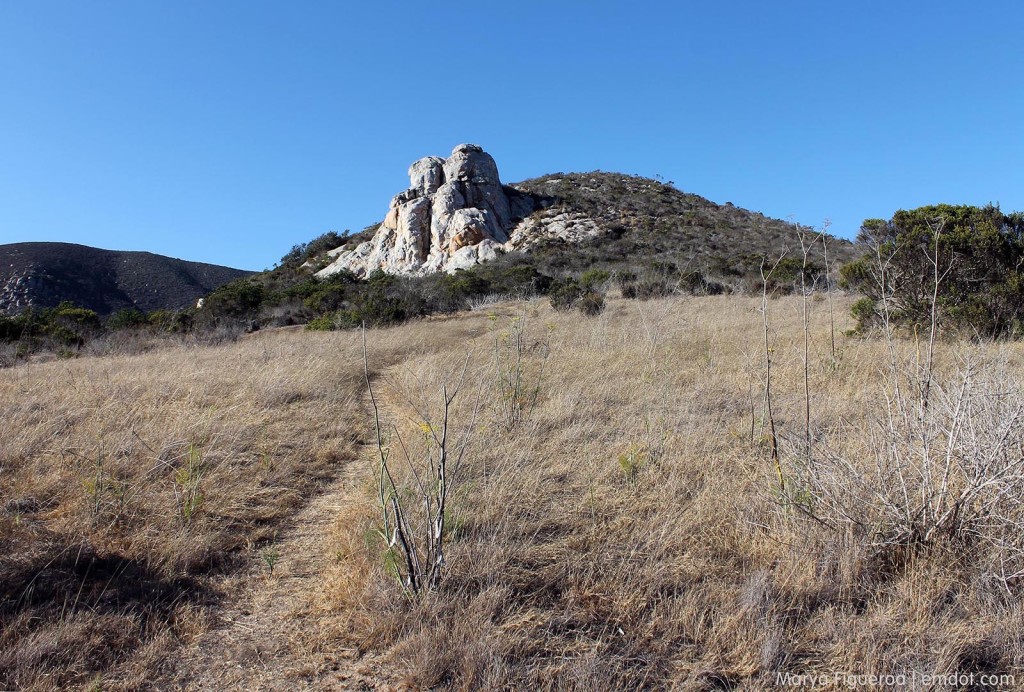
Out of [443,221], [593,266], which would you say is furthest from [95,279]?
[593,266]

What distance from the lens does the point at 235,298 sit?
60.2 ft

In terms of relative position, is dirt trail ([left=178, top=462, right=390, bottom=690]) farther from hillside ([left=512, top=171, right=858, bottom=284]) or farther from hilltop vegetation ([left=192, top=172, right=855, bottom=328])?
hillside ([left=512, top=171, right=858, bottom=284])

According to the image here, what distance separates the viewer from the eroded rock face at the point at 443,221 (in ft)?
106

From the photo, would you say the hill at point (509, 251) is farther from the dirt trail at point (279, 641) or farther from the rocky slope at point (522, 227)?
the dirt trail at point (279, 641)

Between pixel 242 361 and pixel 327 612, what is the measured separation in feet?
21.5

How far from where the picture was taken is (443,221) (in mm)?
33500

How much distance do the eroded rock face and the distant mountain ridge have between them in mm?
12504

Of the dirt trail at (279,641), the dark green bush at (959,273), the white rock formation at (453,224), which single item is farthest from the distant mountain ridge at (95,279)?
the dirt trail at (279,641)

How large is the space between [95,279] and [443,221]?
2531cm

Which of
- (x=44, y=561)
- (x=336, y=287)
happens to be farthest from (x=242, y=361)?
(x=336, y=287)

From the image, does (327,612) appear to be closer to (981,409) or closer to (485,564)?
(485,564)

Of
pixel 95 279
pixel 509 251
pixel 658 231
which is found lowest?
pixel 95 279

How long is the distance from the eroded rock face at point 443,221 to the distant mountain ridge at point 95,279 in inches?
492

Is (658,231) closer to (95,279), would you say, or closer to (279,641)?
(279,641)
